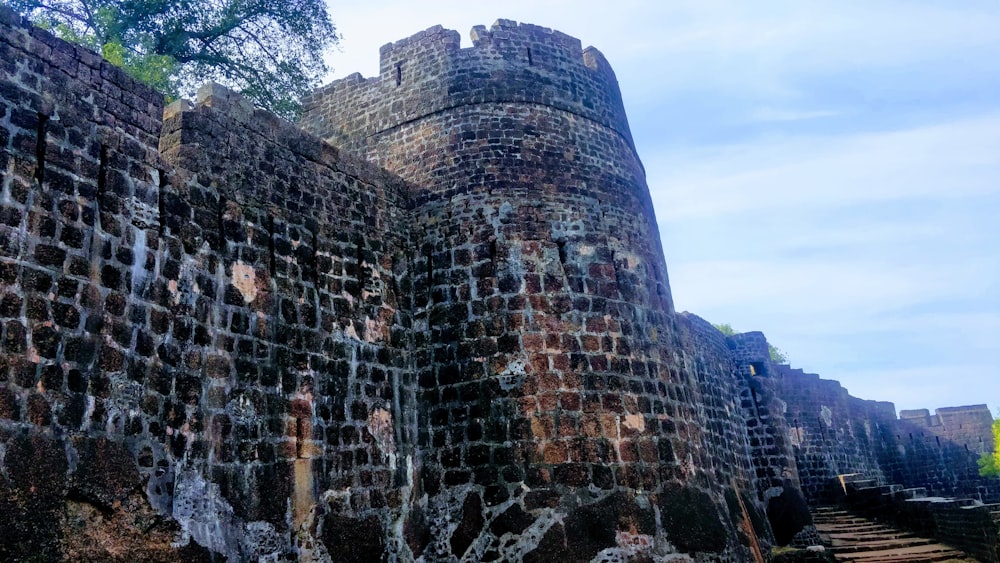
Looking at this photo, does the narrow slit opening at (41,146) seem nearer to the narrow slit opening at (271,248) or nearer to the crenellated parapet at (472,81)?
the narrow slit opening at (271,248)

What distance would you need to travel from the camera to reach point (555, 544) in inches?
341

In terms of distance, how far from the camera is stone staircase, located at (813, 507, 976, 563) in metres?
15.7

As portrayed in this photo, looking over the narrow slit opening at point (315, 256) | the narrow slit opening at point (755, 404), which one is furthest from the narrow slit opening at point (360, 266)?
the narrow slit opening at point (755, 404)

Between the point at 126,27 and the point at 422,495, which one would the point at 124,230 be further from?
the point at 126,27

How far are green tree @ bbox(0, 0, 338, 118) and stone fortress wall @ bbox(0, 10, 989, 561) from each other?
19.4 feet

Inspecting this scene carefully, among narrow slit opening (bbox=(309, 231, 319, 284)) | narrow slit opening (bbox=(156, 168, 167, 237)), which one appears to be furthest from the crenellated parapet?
narrow slit opening (bbox=(156, 168, 167, 237))

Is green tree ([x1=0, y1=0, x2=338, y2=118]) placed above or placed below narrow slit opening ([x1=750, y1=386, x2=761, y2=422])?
above

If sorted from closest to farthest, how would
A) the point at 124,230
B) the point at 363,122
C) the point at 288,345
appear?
1. the point at 124,230
2. the point at 288,345
3. the point at 363,122

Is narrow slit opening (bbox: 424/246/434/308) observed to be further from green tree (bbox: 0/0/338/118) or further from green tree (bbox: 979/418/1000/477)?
green tree (bbox: 979/418/1000/477)

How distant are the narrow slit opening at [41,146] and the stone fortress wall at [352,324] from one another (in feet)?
0.10

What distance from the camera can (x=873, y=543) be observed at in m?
16.9

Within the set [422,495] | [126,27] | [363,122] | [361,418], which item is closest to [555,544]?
[422,495]

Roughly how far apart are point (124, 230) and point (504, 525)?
511cm

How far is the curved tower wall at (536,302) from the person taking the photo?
9.05m
